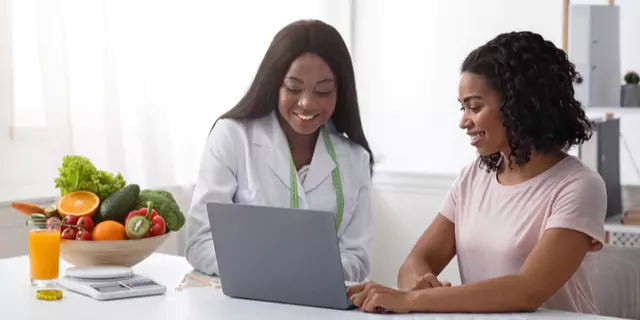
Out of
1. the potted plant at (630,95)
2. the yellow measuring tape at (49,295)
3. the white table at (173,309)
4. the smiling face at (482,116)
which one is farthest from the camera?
the potted plant at (630,95)

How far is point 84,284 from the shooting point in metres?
1.81

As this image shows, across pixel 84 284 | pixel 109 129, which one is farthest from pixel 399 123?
pixel 84 284

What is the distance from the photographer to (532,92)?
1838 millimetres

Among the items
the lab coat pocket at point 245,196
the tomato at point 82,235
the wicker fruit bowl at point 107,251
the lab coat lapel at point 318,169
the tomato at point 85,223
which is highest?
the lab coat lapel at point 318,169

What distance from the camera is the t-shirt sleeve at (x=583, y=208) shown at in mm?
1747

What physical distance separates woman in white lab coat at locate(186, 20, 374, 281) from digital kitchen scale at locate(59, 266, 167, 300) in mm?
241

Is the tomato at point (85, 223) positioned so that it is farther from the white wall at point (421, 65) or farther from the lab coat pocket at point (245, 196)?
the white wall at point (421, 65)

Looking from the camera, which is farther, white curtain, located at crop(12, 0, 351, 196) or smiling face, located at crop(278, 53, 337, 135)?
white curtain, located at crop(12, 0, 351, 196)

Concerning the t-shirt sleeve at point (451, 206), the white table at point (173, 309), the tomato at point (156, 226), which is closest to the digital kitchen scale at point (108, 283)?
the white table at point (173, 309)

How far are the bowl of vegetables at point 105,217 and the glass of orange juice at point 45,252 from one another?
0.09 m

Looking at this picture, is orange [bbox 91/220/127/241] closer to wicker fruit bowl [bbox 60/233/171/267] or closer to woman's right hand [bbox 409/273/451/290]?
wicker fruit bowl [bbox 60/233/171/267]

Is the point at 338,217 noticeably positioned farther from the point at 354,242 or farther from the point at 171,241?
the point at 171,241

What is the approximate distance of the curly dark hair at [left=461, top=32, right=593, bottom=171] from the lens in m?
1.83

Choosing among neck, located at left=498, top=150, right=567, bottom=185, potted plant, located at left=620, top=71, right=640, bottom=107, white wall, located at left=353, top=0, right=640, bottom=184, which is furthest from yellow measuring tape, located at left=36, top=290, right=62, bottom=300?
white wall, located at left=353, top=0, right=640, bottom=184
